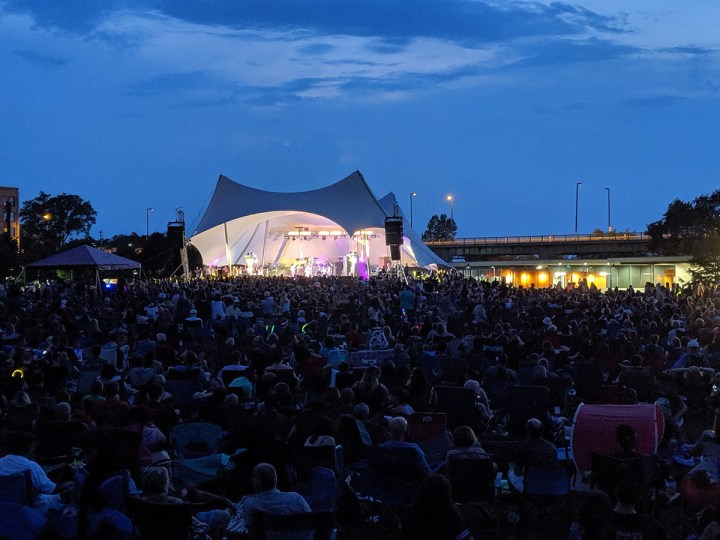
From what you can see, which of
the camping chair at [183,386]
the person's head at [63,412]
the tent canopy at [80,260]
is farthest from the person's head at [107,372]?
the tent canopy at [80,260]

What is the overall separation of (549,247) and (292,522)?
69897 mm

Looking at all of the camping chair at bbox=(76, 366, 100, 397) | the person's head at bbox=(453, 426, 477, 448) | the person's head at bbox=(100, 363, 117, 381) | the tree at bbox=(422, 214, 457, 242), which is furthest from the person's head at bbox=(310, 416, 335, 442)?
the tree at bbox=(422, 214, 457, 242)

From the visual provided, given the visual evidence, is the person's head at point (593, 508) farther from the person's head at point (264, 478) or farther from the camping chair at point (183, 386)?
the camping chair at point (183, 386)

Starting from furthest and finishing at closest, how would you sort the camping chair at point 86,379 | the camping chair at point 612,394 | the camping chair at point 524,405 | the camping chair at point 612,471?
1. the camping chair at point 86,379
2. the camping chair at point 612,394
3. the camping chair at point 524,405
4. the camping chair at point 612,471

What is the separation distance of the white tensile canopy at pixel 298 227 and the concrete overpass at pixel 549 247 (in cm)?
1871

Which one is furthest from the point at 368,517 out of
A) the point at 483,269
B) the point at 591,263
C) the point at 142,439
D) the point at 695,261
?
the point at 483,269

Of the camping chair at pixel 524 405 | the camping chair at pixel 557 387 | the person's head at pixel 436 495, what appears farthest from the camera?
the camping chair at pixel 557 387

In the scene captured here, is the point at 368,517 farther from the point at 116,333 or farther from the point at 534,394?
the point at 116,333

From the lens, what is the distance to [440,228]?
146 m

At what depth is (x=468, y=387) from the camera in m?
7.89

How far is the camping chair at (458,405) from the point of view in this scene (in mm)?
7414

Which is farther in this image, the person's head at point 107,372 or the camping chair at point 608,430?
the person's head at point 107,372

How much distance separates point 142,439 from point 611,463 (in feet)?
10.6

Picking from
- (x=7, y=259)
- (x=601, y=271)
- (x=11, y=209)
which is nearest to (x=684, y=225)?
(x=601, y=271)
